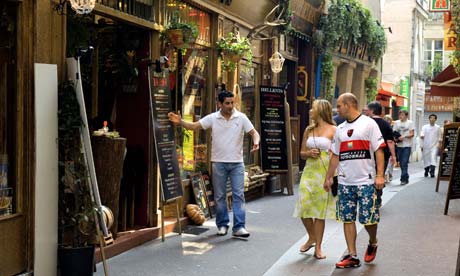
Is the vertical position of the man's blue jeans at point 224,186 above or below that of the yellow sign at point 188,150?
below

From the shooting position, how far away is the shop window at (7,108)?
19.9ft

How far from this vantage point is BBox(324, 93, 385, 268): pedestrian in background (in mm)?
7148

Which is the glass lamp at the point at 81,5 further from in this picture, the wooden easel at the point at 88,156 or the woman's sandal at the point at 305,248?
the woman's sandal at the point at 305,248

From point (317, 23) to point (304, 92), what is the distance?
178 centimetres

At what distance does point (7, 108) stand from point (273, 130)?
26.3 ft

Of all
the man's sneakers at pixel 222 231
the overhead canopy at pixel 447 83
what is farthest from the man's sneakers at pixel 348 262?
the overhead canopy at pixel 447 83

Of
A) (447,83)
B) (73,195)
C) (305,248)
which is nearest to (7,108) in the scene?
(73,195)

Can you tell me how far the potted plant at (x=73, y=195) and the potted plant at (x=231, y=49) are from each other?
16.4 ft

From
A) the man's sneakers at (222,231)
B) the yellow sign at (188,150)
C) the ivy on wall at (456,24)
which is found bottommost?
the man's sneakers at (222,231)

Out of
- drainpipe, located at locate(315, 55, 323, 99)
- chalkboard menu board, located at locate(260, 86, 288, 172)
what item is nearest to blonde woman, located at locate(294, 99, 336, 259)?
chalkboard menu board, located at locate(260, 86, 288, 172)

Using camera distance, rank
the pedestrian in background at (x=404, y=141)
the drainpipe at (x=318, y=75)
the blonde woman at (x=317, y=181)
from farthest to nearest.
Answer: the drainpipe at (x=318, y=75)
the pedestrian in background at (x=404, y=141)
the blonde woman at (x=317, y=181)

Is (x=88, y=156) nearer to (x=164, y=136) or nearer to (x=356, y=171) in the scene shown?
(x=164, y=136)

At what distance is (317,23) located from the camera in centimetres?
1766

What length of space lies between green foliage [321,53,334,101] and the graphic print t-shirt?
36.3 feet
